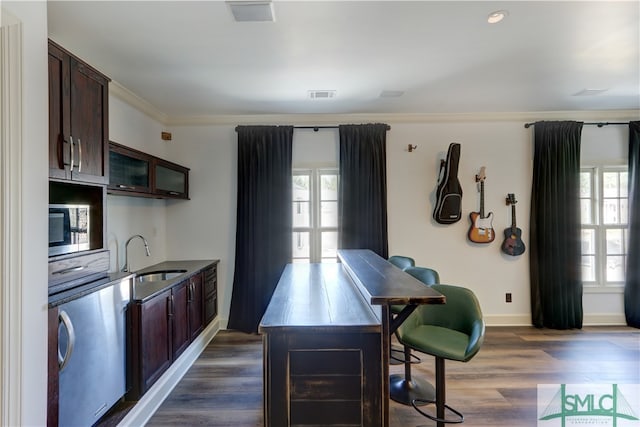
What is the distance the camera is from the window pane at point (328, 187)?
13.1ft

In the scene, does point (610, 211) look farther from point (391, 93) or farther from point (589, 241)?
point (391, 93)

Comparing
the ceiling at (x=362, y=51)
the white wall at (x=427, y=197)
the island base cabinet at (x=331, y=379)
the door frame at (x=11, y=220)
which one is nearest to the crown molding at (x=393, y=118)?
the white wall at (x=427, y=197)

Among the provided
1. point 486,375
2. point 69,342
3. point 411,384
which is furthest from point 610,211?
point 69,342

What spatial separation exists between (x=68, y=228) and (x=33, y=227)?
500 millimetres

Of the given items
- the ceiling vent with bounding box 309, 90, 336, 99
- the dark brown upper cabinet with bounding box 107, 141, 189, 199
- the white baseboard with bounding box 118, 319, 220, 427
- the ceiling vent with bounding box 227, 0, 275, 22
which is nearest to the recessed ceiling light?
the ceiling vent with bounding box 227, 0, 275, 22

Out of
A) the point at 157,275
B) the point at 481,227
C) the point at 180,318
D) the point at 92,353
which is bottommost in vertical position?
the point at 180,318

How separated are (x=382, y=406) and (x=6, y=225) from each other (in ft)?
5.93

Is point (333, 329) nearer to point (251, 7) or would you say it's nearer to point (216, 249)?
point (251, 7)

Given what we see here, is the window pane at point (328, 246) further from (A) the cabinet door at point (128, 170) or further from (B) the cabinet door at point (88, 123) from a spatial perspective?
(B) the cabinet door at point (88, 123)

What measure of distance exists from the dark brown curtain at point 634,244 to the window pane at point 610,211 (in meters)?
0.15

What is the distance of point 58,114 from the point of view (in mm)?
1580

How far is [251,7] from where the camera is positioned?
1.87m

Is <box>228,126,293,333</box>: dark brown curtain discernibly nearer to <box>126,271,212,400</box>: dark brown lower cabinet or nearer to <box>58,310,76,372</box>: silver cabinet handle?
<box>126,271,212,400</box>: dark brown lower cabinet

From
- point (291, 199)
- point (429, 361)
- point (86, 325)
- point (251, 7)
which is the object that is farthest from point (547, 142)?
point (86, 325)
